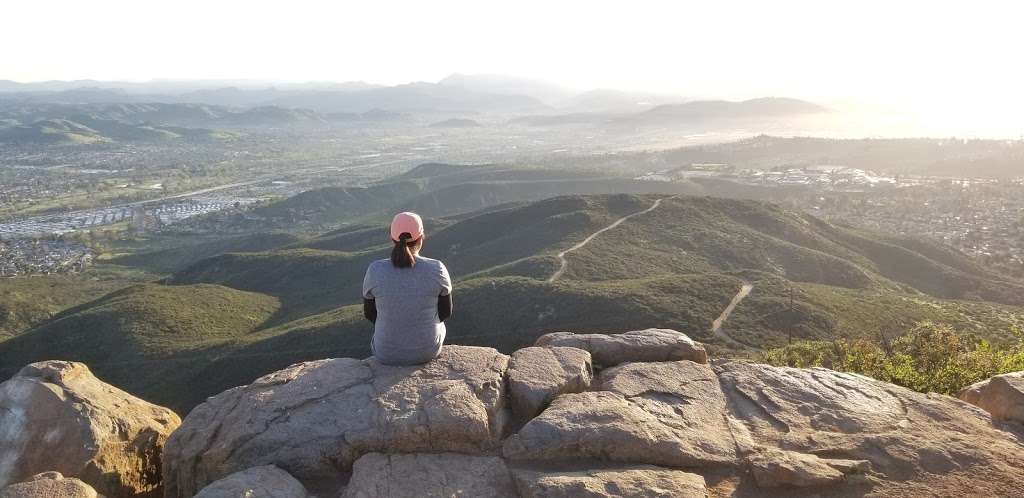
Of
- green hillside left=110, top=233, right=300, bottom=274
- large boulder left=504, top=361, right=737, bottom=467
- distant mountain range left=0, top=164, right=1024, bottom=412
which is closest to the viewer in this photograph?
large boulder left=504, top=361, right=737, bottom=467

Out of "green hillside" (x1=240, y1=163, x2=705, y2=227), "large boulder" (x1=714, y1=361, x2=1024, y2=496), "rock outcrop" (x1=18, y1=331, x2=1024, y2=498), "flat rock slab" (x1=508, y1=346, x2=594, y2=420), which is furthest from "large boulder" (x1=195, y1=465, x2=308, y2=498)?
"green hillside" (x1=240, y1=163, x2=705, y2=227)

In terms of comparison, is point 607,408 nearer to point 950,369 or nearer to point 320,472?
point 320,472

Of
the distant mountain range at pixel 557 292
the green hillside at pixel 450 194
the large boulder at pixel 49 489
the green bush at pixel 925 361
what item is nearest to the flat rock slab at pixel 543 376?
the large boulder at pixel 49 489

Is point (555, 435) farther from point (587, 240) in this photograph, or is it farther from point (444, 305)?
point (587, 240)

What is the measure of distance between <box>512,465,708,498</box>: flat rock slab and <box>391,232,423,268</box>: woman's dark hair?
4163mm

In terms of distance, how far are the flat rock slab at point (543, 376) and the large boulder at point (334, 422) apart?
1.18ft

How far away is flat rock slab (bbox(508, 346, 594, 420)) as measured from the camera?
1095 cm

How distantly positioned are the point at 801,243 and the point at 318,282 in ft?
215

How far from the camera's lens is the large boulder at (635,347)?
13.5m

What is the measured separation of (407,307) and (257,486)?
12.4 feet

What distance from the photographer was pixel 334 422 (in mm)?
9969

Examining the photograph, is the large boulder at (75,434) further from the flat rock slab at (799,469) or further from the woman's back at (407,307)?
the flat rock slab at (799,469)

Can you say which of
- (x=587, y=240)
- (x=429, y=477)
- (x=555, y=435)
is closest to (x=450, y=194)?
(x=587, y=240)

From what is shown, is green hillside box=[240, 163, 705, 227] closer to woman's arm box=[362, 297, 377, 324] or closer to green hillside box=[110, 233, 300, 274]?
green hillside box=[110, 233, 300, 274]
